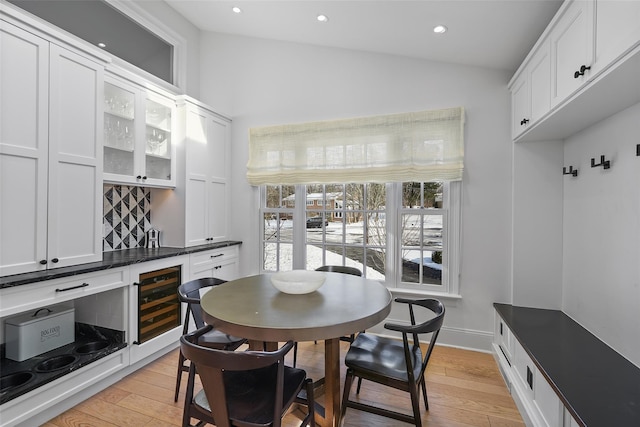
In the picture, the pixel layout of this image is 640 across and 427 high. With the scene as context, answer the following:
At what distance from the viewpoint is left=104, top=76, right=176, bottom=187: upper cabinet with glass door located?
8.66 ft

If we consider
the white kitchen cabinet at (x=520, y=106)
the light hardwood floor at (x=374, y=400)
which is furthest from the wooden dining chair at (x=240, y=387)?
the white kitchen cabinet at (x=520, y=106)

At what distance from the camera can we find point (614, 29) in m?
1.36

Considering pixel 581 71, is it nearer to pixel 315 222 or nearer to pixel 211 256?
pixel 315 222

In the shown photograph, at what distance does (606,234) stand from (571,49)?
48.4 inches

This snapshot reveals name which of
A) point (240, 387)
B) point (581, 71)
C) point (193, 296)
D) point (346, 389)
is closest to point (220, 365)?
point (240, 387)

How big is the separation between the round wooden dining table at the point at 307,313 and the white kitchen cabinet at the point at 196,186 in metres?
1.42

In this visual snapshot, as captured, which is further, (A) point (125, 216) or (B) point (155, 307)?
(A) point (125, 216)

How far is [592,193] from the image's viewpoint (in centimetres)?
224

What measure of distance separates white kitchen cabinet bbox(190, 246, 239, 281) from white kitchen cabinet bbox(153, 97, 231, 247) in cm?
19

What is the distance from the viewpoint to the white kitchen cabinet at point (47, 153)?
191 centimetres

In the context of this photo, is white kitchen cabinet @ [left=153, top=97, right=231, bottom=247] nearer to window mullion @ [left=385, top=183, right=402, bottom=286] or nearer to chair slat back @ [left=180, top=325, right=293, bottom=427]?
window mullion @ [left=385, top=183, right=402, bottom=286]

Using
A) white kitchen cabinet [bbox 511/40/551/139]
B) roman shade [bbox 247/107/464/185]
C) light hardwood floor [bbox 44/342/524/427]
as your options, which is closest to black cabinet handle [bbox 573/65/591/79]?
white kitchen cabinet [bbox 511/40/551/139]

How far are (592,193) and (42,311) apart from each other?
427 cm

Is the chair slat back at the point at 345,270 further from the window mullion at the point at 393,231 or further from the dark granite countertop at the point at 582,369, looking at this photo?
the dark granite countertop at the point at 582,369
